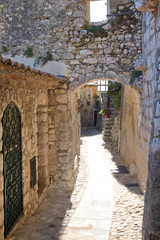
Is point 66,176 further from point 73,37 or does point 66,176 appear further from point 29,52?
point 73,37

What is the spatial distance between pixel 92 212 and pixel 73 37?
438 cm

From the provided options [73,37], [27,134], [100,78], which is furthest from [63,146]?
[73,37]

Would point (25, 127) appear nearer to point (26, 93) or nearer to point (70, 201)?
point (26, 93)

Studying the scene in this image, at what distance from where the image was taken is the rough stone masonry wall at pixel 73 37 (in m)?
6.03

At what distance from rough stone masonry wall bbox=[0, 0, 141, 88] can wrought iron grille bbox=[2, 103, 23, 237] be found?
2.53 m

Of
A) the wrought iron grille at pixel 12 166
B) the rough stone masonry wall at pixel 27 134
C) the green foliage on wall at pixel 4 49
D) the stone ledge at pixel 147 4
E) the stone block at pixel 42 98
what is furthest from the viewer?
the green foliage on wall at pixel 4 49

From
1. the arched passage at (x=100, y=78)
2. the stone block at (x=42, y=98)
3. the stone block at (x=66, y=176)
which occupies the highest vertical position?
the arched passage at (x=100, y=78)

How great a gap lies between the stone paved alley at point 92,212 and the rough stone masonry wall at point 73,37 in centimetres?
299

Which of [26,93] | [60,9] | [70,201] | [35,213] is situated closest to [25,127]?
[26,93]

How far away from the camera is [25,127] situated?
4734mm

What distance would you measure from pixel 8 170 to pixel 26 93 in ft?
5.07

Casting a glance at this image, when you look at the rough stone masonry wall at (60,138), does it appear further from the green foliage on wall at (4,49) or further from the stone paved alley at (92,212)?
the green foliage on wall at (4,49)

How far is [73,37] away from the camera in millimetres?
6266

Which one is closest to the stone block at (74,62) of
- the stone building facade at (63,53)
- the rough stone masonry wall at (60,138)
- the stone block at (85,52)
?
the stone building facade at (63,53)
